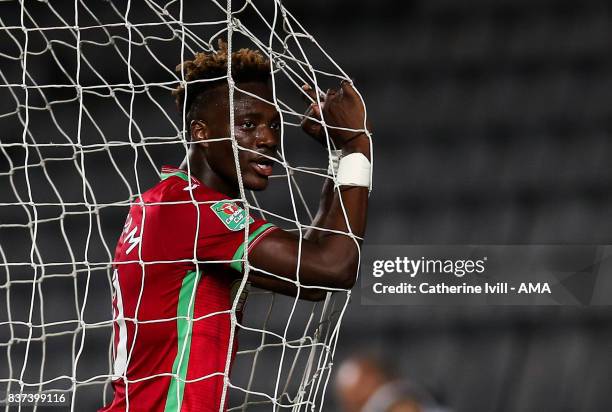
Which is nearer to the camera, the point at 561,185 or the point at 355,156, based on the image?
the point at 355,156

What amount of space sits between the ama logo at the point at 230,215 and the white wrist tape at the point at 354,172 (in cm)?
16

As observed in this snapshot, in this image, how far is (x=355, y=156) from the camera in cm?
142

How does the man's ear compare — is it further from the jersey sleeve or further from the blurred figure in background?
the blurred figure in background

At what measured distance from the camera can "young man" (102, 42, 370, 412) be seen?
1.35 meters

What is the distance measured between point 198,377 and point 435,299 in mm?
1211

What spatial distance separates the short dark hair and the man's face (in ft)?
0.06

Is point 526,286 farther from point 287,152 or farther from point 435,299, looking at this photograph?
Result: point 287,152

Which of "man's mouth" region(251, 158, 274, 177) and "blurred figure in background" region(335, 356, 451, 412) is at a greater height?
"man's mouth" region(251, 158, 274, 177)

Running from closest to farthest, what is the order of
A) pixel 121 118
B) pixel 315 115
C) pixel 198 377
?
pixel 198 377 < pixel 315 115 < pixel 121 118

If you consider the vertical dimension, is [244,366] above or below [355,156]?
below

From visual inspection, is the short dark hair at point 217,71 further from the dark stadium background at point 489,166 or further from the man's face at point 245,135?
the dark stadium background at point 489,166

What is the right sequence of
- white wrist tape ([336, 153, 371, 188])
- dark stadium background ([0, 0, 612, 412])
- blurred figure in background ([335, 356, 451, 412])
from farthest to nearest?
dark stadium background ([0, 0, 612, 412]) < white wrist tape ([336, 153, 371, 188]) < blurred figure in background ([335, 356, 451, 412])

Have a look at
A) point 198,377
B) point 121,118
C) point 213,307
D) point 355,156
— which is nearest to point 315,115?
point 355,156

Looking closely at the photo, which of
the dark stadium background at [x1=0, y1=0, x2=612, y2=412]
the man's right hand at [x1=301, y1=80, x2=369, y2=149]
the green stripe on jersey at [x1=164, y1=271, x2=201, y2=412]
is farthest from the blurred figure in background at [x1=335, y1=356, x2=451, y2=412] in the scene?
the dark stadium background at [x1=0, y1=0, x2=612, y2=412]
